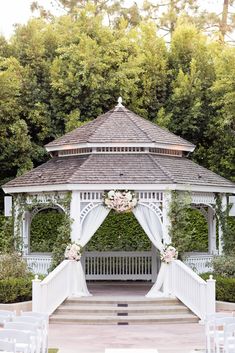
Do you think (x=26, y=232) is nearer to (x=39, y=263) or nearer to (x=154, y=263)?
(x=39, y=263)

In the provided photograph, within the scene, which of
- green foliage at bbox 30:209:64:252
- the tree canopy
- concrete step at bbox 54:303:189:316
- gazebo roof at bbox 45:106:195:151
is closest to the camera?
concrete step at bbox 54:303:189:316

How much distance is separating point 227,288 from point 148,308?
8.31ft

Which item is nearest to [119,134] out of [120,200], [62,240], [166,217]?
[120,200]

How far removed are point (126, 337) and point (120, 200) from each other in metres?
5.65

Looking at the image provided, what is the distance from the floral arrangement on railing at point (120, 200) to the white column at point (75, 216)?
0.81m

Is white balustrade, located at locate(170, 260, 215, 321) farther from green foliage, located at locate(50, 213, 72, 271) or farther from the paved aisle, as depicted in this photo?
green foliage, located at locate(50, 213, 72, 271)

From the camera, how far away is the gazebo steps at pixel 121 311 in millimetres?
19719

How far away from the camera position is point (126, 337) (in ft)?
57.0

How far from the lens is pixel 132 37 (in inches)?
1369

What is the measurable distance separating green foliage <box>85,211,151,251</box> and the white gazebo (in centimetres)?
104

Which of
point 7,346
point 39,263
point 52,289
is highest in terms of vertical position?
point 7,346

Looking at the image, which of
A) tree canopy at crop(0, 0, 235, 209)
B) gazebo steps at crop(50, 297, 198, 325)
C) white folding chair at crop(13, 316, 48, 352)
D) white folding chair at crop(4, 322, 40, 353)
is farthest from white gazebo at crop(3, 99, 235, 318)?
white folding chair at crop(4, 322, 40, 353)

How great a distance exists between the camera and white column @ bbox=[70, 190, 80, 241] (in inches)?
883

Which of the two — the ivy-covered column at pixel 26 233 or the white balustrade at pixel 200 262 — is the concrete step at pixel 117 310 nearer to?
the white balustrade at pixel 200 262
